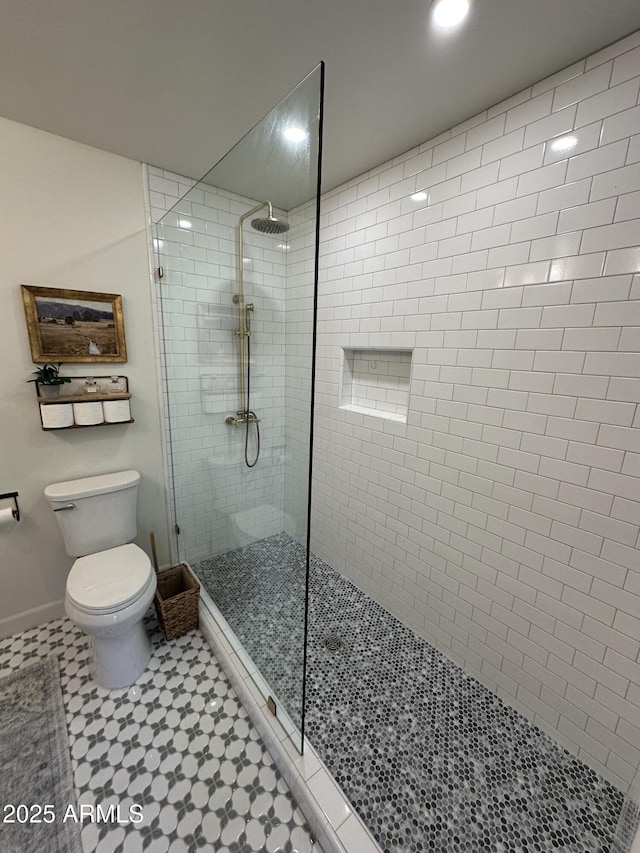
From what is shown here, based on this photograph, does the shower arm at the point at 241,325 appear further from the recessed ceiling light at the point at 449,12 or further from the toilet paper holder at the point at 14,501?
the toilet paper holder at the point at 14,501

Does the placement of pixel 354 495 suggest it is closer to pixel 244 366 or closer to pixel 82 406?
pixel 244 366

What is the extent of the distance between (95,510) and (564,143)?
2621mm

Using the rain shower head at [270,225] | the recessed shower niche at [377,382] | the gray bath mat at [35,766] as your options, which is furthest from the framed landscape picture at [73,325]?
the gray bath mat at [35,766]

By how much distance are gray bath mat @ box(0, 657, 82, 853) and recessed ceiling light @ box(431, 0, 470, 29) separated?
2.82 meters

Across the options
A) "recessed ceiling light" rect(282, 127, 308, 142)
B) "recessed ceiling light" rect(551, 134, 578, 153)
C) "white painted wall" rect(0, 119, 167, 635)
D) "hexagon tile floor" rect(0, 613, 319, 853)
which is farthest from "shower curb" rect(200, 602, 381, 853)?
"recessed ceiling light" rect(551, 134, 578, 153)

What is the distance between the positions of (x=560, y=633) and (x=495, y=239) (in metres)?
1.64

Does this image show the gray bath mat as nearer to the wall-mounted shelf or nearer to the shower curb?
the shower curb

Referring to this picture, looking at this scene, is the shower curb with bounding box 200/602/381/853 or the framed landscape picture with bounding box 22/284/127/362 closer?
the shower curb with bounding box 200/602/381/853

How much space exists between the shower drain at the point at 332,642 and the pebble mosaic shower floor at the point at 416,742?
0.06ft

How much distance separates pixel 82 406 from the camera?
5.73 ft

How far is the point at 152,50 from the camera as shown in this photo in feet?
3.72

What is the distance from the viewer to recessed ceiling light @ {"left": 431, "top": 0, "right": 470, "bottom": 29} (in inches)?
37.3

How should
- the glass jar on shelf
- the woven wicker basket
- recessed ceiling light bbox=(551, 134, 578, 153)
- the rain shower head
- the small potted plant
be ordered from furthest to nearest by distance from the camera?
1. the glass jar on shelf
2. the woven wicker basket
3. the small potted plant
4. the rain shower head
5. recessed ceiling light bbox=(551, 134, 578, 153)

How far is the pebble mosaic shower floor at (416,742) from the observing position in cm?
113
